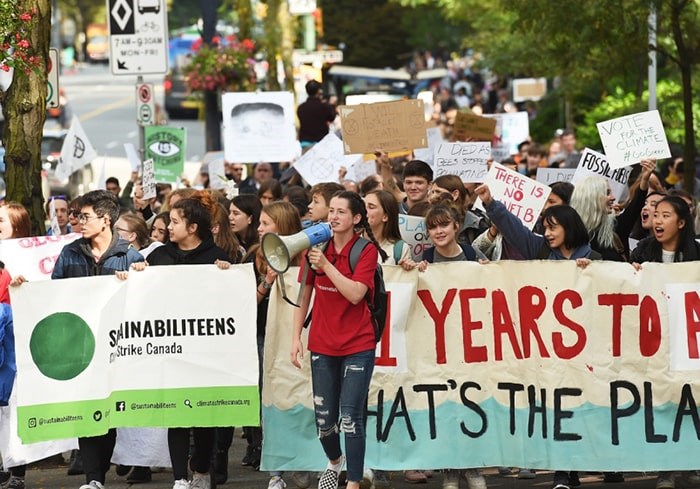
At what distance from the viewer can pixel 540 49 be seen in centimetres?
2469

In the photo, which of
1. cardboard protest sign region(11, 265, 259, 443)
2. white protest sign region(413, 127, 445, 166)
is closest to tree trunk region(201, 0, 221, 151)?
white protest sign region(413, 127, 445, 166)

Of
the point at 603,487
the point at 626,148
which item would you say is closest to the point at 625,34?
the point at 626,148

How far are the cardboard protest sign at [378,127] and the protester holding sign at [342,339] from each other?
13.7 feet

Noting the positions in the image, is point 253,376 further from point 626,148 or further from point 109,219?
point 626,148

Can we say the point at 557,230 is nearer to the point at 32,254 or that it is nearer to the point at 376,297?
the point at 376,297

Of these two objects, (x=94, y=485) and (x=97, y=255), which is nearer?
(x=94, y=485)

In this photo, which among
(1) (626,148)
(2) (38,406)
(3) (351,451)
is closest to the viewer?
(3) (351,451)

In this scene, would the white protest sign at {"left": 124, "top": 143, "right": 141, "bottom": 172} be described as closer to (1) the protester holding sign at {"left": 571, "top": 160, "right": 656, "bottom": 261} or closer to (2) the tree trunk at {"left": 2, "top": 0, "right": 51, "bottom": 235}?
(2) the tree trunk at {"left": 2, "top": 0, "right": 51, "bottom": 235}

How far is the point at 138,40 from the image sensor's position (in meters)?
15.8

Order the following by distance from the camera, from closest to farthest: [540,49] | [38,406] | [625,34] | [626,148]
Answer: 1. [38,406]
2. [626,148]
3. [625,34]
4. [540,49]

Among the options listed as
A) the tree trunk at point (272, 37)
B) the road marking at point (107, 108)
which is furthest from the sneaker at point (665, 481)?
the road marking at point (107, 108)

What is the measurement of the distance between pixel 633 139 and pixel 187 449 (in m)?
4.33

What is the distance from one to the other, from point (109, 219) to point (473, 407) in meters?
2.38

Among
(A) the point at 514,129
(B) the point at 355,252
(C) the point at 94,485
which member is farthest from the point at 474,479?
(A) the point at 514,129
